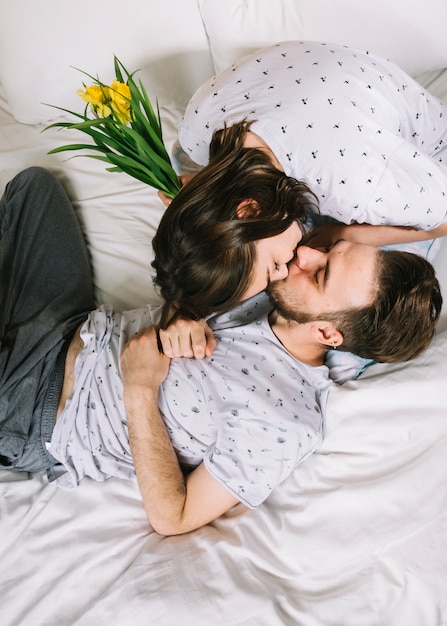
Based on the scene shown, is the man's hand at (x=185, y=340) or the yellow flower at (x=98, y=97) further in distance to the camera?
the man's hand at (x=185, y=340)

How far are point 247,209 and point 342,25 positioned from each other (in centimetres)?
68

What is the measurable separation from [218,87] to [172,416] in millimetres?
728

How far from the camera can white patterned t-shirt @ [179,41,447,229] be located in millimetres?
1057

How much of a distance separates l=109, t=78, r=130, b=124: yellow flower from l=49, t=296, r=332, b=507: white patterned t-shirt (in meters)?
0.47

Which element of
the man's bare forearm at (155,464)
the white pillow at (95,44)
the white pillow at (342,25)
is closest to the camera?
the man's bare forearm at (155,464)

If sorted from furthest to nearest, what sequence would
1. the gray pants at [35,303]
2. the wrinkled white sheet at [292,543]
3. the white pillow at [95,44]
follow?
the white pillow at [95,44], the gray pants at [35,303], the wrinkled white sheet at [292,543]

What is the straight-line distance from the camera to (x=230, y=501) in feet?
3.67

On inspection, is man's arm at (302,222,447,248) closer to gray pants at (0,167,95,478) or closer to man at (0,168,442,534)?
man at (0,168,442,534)

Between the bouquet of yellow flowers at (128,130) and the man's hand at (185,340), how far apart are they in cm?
32

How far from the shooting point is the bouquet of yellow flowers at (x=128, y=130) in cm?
104

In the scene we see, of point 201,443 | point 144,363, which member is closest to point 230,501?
point 201,443

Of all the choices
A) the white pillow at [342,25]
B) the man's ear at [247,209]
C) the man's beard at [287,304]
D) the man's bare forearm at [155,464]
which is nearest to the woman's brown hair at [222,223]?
the man's ear at [247,209]

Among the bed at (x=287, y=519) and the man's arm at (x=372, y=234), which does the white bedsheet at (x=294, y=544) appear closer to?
the bed at (x=287, y=519)

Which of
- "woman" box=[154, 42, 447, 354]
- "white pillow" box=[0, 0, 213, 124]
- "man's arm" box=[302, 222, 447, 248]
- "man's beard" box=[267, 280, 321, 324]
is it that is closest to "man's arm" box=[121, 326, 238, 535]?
"woman" box=[154, 42, 447, 354]
